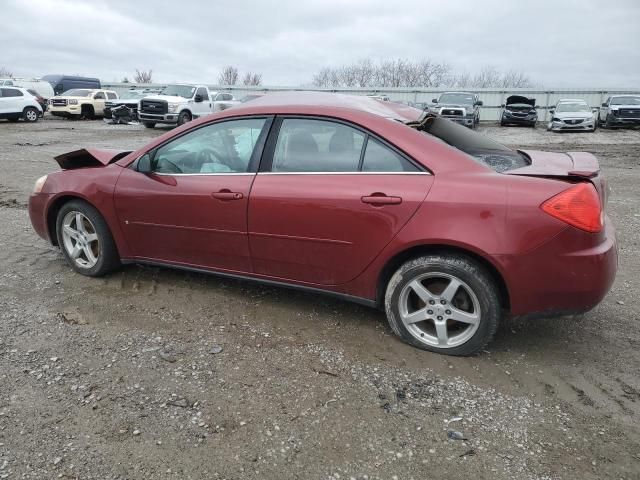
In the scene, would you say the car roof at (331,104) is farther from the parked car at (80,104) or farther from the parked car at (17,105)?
the parked car at (80,104)

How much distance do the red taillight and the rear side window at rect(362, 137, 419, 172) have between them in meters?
0.79

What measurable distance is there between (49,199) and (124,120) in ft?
78.3

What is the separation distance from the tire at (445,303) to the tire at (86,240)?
234cm

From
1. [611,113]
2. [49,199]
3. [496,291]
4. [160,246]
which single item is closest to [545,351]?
[496,291]

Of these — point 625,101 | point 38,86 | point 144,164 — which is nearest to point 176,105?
point 38,86

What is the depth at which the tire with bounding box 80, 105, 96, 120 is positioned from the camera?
27.6 metres

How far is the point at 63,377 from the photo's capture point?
2.80 meters

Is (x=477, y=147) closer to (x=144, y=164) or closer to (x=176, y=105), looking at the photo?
(x=144, y=164)

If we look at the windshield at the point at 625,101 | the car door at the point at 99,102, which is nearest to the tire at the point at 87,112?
the car door at the point at 99,102

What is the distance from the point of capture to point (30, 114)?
24500 mm

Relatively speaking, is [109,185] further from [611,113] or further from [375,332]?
[611,113]

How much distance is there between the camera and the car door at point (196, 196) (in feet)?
11.3

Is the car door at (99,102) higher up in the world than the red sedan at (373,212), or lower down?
higher up

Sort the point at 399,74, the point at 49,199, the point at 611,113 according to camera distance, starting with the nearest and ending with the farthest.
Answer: the point at 49,199
the point at 611,113
the point at 399,74
